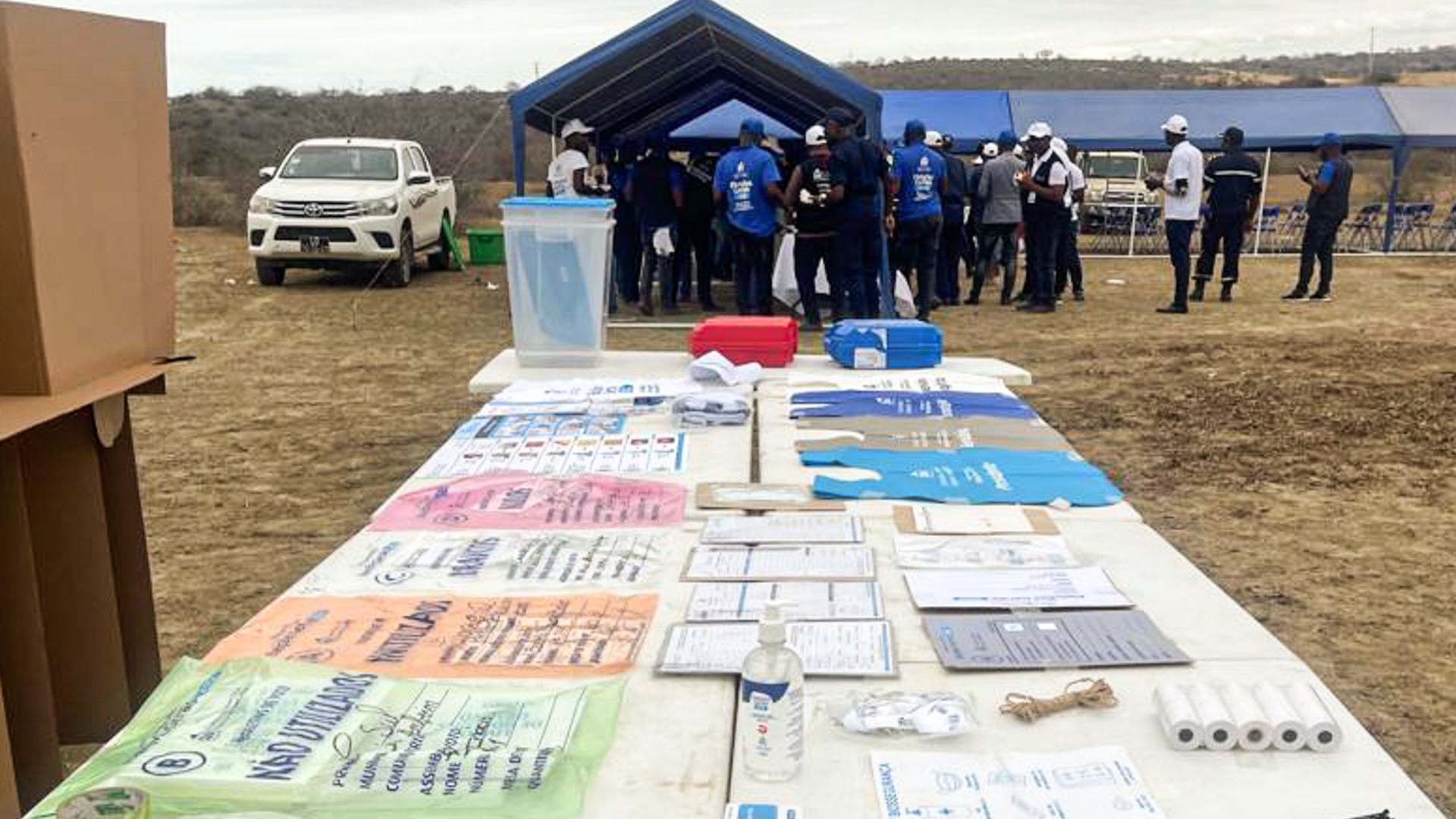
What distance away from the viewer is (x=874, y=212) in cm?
920

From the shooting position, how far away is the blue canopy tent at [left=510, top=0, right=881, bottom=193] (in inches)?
346

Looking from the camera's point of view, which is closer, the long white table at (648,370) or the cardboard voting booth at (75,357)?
the cardboard voting booth at (75,357)

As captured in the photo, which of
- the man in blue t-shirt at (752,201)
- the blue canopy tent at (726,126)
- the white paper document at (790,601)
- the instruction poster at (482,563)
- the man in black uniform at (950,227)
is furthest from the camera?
the blue canopy tent at (726,126)

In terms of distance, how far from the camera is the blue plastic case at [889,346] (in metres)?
4.66

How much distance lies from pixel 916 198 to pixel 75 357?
26.9ft

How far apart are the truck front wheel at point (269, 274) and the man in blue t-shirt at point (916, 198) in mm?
7008

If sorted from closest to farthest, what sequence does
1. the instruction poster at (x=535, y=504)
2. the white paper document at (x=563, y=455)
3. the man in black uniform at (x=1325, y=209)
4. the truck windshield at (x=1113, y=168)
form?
the instruction poster at (x=535, y=504)
the white paper document at (x=563, y=455)
the man in black uniform at (x=1325, y=209)
the truck windshield at (x=1113, y=168)

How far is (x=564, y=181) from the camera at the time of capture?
10211 millimetres

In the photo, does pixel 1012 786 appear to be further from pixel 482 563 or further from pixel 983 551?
pixel 482 563

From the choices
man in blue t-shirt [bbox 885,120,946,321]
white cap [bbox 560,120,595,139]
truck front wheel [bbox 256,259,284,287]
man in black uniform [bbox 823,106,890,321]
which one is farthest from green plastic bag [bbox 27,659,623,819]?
truck front wheel [bbox 256,259,284,287]

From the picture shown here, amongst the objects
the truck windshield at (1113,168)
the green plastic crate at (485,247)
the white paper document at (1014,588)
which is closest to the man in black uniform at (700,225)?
the green plastic crate at (485,247)

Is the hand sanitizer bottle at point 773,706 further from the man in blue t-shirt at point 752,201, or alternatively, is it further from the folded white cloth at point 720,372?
the man in blue t-shirt at point 752,201

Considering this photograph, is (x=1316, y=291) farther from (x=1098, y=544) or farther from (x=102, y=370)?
(x=102, y=370)

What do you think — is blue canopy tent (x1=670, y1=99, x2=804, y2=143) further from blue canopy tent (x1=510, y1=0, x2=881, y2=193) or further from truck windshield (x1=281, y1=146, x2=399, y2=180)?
truck windshield (x1=281, y1=146, x2=399, y2=180)
